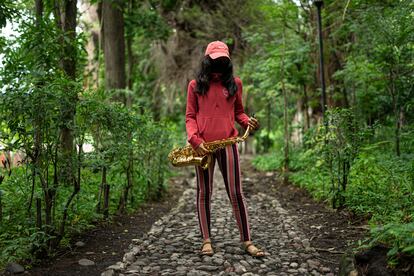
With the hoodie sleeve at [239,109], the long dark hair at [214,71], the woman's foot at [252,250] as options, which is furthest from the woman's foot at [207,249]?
the long dark hair at [214,71]

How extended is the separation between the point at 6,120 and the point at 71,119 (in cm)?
64

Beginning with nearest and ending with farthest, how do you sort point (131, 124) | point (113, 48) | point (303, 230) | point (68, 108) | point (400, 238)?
point (400, 238) → point (68, 108) → point (303, 230) → point (131, 124) → point (113, 48)

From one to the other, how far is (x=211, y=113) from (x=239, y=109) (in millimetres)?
411

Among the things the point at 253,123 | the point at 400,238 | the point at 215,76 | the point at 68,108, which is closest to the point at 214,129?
the point at 253,123

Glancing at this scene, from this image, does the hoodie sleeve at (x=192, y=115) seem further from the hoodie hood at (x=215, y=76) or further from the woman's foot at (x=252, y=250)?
the woman's foot at (x=252, y=250)

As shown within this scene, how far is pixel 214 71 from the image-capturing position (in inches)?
167

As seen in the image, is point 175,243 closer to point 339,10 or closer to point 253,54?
point 339,10

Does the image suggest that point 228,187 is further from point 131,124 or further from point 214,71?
point 131,124

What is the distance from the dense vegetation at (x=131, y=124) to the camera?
388cm

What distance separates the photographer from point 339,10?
9.70 m

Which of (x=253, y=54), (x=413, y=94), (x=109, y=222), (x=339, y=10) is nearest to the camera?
(x=109, y=222)

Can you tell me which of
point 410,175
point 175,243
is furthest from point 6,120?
point 410,175

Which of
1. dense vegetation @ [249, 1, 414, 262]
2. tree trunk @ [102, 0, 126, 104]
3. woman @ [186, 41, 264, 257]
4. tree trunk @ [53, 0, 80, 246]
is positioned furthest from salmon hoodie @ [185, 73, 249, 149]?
tree trunk @ [102, 0, 126, 104]

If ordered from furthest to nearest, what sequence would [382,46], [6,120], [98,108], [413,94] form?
[413,94], [382,46], [98,108], [6,120]
